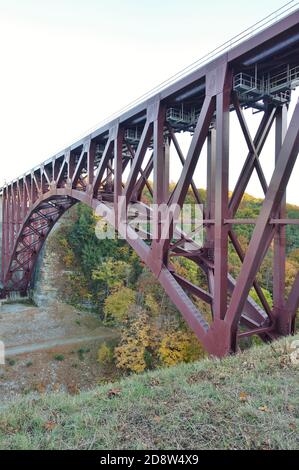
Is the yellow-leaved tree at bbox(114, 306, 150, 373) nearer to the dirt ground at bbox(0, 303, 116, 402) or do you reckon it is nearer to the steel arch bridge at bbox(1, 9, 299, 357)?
the dirt ground at bbox(0, 303, 116, 402)

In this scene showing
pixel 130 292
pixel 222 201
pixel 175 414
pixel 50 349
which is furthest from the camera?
pixel 130 292

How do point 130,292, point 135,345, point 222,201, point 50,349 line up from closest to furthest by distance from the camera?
point 222,201 < point 135,345 < point 50,349 < point 130,292

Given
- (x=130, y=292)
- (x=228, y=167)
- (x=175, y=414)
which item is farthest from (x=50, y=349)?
(x=175, y=414)

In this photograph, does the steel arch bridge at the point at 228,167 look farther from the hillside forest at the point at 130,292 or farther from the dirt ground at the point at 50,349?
the dirt ground at the point at 50,349

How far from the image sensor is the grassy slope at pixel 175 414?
2.67 m

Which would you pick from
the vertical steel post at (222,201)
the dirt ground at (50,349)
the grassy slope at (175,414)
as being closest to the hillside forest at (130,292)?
the dirt ground at (50,349)

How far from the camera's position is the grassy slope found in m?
2.67

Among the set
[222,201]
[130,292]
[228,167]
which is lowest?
[130,292]

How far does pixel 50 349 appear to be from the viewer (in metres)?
18.5

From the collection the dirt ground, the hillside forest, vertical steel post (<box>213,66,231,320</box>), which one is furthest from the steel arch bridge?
the dirt ground

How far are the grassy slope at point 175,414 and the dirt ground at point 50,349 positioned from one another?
1305 cm

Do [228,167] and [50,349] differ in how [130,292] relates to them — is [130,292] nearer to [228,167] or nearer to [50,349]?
[50,349]

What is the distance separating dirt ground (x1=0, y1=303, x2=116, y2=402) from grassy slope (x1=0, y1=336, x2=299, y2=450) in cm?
1305

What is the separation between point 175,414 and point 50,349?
57.8 ft
